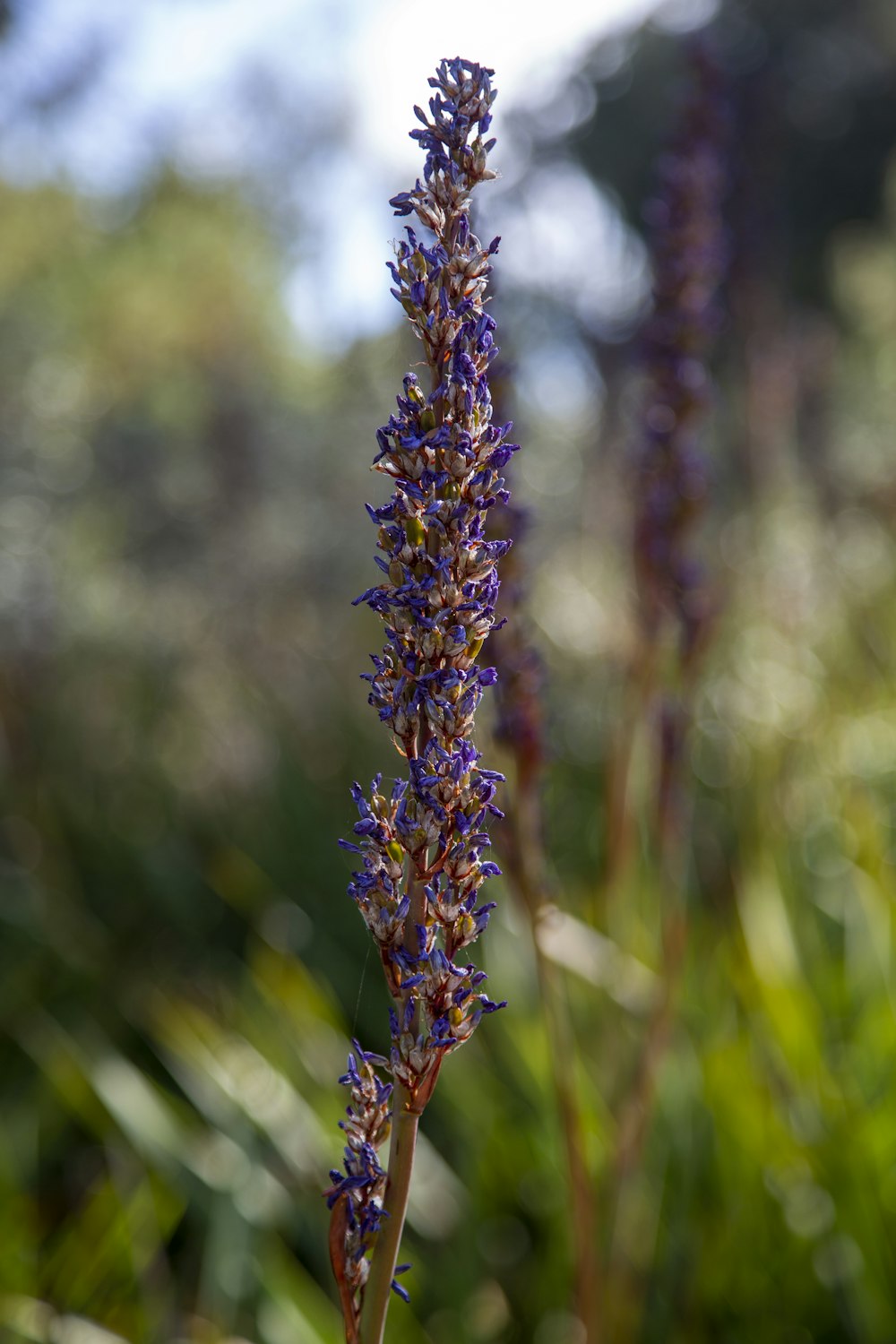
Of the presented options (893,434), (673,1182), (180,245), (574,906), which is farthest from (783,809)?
(893,434)

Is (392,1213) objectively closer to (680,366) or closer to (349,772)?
(680,366)

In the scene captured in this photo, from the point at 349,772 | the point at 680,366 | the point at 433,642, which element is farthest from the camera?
the point at 349,772

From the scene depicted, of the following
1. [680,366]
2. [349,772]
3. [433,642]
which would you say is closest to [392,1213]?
[433,642]

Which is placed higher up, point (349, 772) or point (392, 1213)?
point (349, 772)

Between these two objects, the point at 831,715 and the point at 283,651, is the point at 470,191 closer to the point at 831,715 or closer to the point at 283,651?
the point at 831,715

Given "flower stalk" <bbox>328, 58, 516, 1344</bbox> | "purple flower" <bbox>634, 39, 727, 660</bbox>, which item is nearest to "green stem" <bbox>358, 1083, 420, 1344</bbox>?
"flower stalk" <bbox>328, 58, 516, 1344</bbox>

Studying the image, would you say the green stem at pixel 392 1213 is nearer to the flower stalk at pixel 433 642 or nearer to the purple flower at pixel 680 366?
the flower stalk at pixel 433 642

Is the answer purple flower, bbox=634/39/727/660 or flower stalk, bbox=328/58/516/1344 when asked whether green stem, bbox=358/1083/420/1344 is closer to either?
flower stalk, bbox=328/58/516/1344

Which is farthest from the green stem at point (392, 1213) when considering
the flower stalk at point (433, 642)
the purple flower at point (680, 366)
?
the purple flower at point (680, 366)
